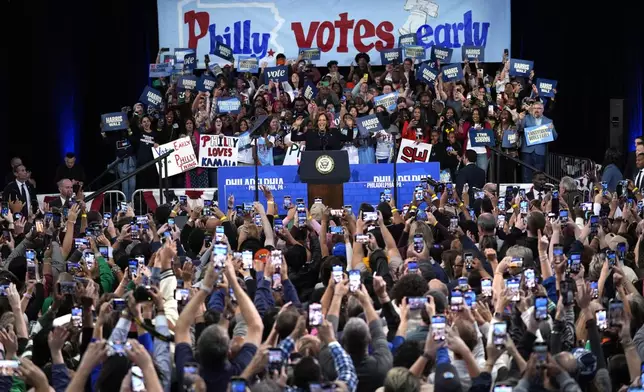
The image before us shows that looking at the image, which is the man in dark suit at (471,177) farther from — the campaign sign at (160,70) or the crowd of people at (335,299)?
the campaign sign at (160,70)

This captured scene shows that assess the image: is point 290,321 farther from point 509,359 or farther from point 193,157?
point 193,157

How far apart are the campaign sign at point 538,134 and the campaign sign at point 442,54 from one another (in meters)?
3.69

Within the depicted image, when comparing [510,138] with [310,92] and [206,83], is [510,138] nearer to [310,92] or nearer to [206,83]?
[310,92]

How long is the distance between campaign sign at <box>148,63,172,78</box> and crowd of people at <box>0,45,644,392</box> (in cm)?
648

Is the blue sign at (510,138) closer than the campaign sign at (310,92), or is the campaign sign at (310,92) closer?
the blue sign at (510,138)

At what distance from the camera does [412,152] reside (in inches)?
653

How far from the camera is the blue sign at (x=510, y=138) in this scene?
16.6 meters

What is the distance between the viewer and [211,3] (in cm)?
Answer: 2177

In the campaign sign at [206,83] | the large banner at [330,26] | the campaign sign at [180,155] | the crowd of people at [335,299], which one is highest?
the large banner at [330,26]

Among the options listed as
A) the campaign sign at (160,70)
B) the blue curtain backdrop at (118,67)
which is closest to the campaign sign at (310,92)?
the campaign sign at (160,70)

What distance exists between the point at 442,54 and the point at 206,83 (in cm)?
393

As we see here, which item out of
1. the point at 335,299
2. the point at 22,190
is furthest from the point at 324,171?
the point at 335,299

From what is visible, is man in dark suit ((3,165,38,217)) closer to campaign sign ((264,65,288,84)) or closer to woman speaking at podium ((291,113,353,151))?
woman speaking at podium ((291,113,353,151))

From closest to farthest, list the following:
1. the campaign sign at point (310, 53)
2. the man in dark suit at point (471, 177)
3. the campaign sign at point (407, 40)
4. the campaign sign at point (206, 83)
Answer: the man in dark suit at point (471, 177) → the campaign sign at point (206, 83) → the campaign sign at point (310, 53) → the campaign sign at point (407, 40)
